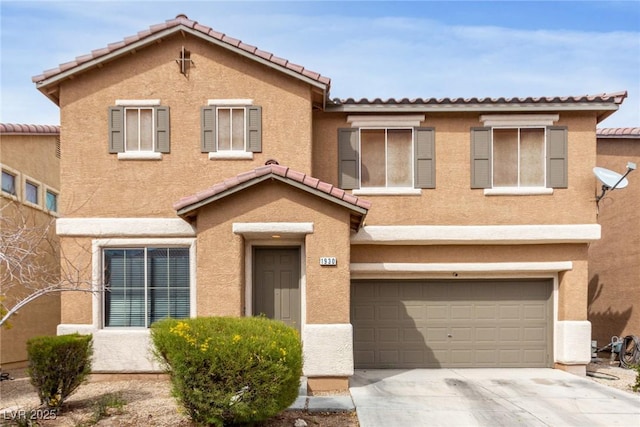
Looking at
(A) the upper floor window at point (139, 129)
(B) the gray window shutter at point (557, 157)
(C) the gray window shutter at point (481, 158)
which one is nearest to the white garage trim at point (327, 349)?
(C) the gray window shutter at point (481, 158)

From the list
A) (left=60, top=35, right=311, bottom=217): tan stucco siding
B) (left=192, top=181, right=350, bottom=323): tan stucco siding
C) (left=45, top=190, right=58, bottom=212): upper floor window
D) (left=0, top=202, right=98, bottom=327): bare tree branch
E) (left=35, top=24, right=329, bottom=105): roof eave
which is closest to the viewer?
(left=0, top=202, right=98, bottom=327): bare tree branch

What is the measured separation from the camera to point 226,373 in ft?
21.7

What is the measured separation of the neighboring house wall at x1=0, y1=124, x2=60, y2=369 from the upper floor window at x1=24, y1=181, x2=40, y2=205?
0.04 meters

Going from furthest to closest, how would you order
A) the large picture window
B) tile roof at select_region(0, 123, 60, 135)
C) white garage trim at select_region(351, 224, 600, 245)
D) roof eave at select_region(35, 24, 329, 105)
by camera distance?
tile roof at select_region(0, 123, 60, 135) < white garage trim at select_region(351, 224, 600, 245) < roof eave at select_region(35, 24, 329, 105) < the large picture window

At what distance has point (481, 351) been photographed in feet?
39.3

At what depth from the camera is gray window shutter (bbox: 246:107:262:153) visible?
11.1 meters

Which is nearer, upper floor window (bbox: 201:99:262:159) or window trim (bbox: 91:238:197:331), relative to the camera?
window trim (bbox: 91:238:197:331)

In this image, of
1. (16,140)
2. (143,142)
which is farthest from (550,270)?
(16,140)

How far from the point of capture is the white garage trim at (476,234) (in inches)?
447

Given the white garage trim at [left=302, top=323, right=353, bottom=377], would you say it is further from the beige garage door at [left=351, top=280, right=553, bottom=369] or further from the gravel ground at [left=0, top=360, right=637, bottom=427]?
the beige garage door at [left=351, top=280, right=553, bottom=369]

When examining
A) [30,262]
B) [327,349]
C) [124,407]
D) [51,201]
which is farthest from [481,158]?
[51,201]

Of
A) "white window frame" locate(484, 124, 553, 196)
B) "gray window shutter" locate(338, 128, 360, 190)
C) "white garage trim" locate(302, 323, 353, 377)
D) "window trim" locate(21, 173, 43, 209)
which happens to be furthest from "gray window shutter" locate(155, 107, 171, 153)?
"white window frame" locate(484, 124, 553, 196)

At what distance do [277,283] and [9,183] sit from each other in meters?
7.69

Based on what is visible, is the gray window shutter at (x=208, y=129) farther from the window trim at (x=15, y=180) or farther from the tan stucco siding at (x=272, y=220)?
the window trim at (x=15, y=180)
